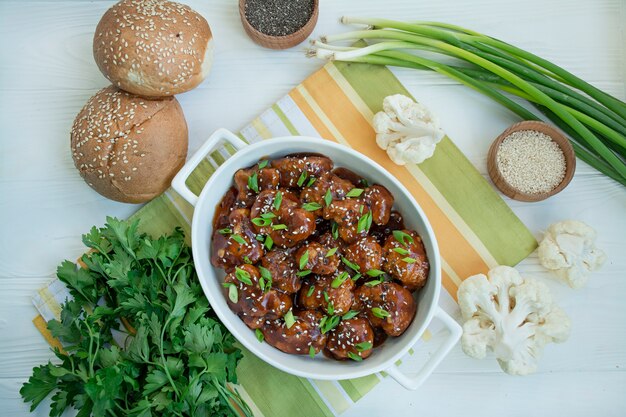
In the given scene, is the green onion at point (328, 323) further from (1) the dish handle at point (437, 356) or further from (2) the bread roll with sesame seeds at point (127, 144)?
(2) the bread roll with sesame seeds at point (127, 144)

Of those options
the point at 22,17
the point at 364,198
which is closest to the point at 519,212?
the point at 364,198

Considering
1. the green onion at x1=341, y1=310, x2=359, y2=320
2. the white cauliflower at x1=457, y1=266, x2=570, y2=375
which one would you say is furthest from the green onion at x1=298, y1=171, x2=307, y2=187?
the white cauliflower at x1=457, y1=266, x2=570, y2=375

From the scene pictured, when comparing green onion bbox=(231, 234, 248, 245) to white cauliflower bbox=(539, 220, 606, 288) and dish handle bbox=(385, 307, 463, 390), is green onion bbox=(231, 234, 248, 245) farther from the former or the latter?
white cauliflower bbox=(539, 220, 606, 288)

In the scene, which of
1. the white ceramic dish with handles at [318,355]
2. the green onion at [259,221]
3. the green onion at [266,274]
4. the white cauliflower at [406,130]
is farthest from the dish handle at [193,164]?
the white cauliflower at [406,130]

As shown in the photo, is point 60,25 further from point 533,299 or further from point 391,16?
point 533,299

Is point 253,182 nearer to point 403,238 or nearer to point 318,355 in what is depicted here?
point 403,238
